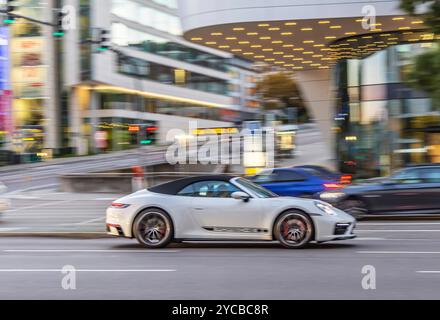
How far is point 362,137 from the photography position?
32.0 m

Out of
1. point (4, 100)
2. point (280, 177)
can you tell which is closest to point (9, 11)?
point (280, 177)

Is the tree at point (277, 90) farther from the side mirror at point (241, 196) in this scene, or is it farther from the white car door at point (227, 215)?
the side mirror at point (241, 196)

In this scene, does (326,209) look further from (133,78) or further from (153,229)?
(133,78)

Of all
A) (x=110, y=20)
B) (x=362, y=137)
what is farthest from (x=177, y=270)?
(x=110, y=20)

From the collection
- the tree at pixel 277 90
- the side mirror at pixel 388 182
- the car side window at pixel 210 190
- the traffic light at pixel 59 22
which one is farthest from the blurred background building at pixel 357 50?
the tree at pixel 277 90

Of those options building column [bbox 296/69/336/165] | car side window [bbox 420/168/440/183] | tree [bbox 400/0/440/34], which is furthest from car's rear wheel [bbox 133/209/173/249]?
building column [bbox 296/69/336/165]

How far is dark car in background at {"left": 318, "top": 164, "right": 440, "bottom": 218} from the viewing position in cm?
1762

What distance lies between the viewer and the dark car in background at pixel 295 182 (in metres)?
21.0

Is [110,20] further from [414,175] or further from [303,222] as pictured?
[303,222]

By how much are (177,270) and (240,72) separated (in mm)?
135978

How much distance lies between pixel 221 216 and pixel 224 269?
2.42 metres

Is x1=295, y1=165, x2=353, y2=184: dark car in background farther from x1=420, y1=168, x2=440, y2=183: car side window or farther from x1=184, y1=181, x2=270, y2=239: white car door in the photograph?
x1=184, y1=181, x2=270, y2=239: white car door

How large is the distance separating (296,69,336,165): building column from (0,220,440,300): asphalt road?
26.3 m

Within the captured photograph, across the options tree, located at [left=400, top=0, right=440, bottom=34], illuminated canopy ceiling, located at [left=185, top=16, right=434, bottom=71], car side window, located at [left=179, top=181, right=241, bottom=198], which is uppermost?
illuminated canopy ceiling, located at [left=185, top=16, right=434, bottom=71]
